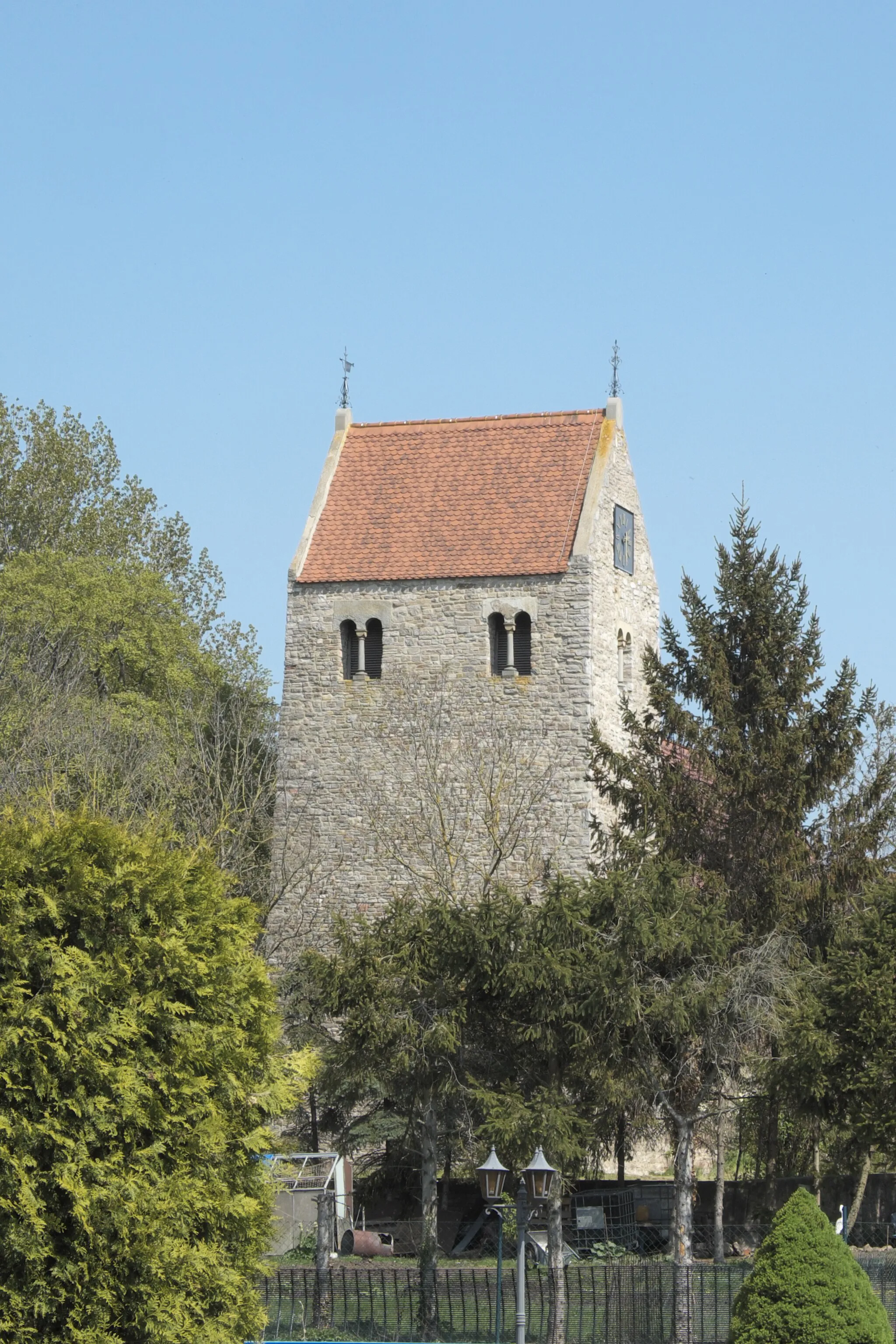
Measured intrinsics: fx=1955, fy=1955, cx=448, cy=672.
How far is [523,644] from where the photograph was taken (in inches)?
1612

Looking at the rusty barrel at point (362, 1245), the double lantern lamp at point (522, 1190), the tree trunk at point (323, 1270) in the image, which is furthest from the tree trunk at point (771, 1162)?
the double lantern lamp at point (522, 1190)

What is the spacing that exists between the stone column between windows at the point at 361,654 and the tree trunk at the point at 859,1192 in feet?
49.1

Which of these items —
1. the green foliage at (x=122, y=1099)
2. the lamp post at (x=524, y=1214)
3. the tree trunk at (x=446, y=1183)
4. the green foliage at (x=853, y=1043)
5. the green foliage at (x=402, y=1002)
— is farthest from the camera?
the tree trunk at (x=446, y=1183)

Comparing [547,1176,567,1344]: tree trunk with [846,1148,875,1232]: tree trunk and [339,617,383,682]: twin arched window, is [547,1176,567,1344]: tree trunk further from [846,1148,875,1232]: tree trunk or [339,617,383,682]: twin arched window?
[339,617,383,682]: twin arched window

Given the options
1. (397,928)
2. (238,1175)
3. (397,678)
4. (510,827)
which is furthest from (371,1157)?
(238,1175)

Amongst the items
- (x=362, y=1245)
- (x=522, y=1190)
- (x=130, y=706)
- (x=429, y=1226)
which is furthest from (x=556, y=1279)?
(x=130, y=706)

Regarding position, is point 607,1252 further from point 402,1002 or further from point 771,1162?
point 402,1002

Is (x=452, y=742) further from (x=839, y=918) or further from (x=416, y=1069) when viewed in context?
(x=416, y=1069)

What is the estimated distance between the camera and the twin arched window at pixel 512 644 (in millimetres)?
40844

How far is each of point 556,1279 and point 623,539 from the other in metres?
23.3

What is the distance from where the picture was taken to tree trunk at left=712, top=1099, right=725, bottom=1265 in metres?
29.0

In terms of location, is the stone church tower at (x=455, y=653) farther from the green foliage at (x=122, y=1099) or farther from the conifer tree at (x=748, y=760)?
the green foliage at (x=122, y=1099)

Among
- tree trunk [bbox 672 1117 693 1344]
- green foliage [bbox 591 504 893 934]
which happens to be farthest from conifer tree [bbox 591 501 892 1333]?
tree trunk [bbox 672 1117 693 1344]

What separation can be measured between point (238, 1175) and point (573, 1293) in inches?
374
